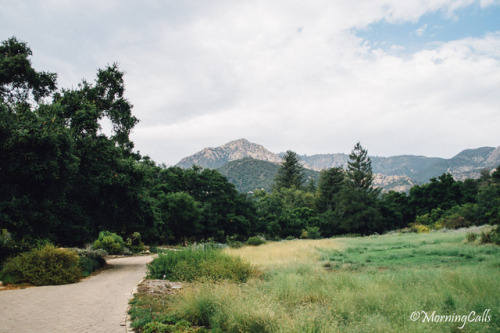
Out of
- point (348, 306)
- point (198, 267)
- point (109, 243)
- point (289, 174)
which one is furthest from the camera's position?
point (289, 174)

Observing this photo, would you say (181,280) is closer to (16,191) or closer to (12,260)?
(12,260)

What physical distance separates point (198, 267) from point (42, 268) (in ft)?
18.7

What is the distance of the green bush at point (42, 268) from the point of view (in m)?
10.7

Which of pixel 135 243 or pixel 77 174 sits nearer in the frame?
pixel 77 174

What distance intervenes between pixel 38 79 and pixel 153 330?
67.1 feet

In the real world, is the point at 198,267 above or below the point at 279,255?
above

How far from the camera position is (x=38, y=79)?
771 inches

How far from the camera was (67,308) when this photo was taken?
7434 millimetres

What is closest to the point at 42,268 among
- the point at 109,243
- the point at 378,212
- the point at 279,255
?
the point at 279,255

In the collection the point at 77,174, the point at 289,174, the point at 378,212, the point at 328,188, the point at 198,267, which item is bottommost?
the point at 378,212

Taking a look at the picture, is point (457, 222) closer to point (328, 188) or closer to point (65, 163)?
point (328, 188)

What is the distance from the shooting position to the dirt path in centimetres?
604

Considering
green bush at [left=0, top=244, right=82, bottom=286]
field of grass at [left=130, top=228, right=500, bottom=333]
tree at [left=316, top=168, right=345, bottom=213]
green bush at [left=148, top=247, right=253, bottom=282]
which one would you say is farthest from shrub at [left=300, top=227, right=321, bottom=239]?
field of grass at [left=130, top=228, right=500, bottom=333]

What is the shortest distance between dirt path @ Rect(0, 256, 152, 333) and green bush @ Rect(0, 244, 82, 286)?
2.39 ft
